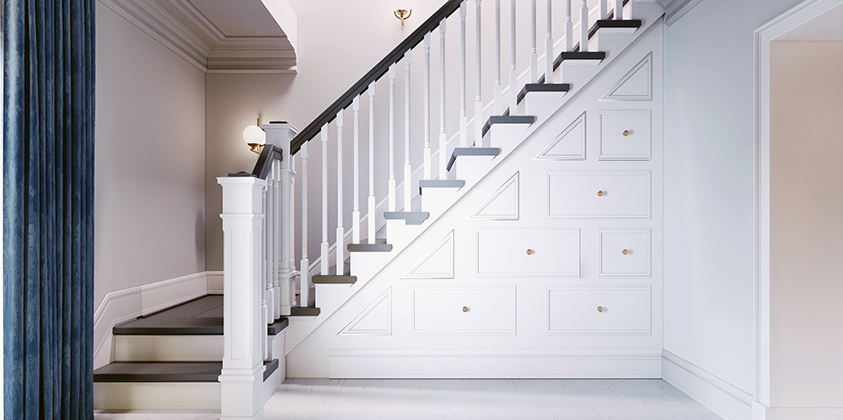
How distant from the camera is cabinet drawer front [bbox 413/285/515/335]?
2.82 m

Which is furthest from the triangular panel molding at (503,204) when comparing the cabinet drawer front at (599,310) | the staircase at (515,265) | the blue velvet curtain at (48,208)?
the blue velvet curtain at (48,208)

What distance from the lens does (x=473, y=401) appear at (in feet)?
8.13

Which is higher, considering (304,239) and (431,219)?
(431,219)

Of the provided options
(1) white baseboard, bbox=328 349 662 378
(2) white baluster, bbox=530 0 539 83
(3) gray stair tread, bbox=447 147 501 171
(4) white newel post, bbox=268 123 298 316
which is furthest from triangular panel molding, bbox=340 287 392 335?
(2) white baluster, bbox=530 0 539 83

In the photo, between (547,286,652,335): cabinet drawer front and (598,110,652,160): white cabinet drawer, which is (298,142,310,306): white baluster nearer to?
(547,286,652,335): cabinet drawer front

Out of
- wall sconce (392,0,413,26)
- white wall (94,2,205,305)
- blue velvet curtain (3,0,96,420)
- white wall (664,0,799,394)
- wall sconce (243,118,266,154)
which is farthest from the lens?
wall sconce (392,0,413,26)

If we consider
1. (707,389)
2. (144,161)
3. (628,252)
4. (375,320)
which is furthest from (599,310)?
(144,161)

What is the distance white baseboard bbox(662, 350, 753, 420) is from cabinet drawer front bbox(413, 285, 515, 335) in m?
0.91

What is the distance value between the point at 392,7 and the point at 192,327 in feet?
8.93

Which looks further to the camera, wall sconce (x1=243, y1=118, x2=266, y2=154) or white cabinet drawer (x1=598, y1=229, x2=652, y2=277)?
wall sconce (x1=243, y1=118, x2=266, y2=154)

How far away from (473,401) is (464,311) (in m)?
0.52

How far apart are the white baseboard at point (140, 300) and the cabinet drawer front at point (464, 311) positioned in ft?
5.43

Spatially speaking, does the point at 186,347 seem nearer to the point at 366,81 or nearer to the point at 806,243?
the point at 366,81

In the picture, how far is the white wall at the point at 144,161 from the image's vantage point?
264cm
